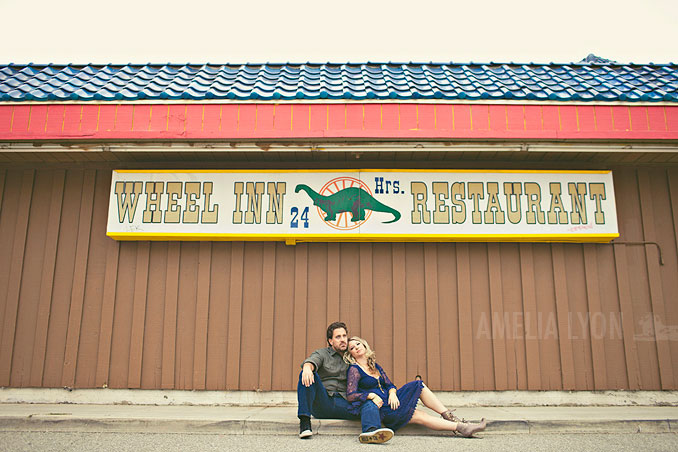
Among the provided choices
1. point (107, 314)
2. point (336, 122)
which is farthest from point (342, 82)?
point (107, 314)

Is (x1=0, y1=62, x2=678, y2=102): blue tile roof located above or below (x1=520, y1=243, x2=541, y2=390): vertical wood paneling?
above

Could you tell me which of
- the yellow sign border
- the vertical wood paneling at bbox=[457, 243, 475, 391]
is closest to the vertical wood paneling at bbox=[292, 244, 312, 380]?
the yellow sign border

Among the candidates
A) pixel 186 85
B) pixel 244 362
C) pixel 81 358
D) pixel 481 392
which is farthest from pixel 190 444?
pixel 186 85

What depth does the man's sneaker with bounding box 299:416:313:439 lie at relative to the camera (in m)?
4.31

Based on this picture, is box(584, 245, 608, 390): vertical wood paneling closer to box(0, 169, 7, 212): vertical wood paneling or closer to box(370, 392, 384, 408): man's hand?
box(370, 392, 384, 408): man's hand

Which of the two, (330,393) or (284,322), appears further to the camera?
(284,322)

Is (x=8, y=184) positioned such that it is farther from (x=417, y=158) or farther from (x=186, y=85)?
(x=417, y=158)

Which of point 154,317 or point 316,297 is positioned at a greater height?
point 316,297

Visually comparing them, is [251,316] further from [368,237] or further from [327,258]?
[368,237]

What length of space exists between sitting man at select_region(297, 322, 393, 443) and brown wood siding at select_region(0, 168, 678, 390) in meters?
1.02

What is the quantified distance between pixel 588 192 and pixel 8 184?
7.05 m

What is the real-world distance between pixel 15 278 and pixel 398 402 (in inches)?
187

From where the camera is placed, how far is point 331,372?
4750mm

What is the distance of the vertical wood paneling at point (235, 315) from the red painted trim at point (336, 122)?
1448 millimetres
